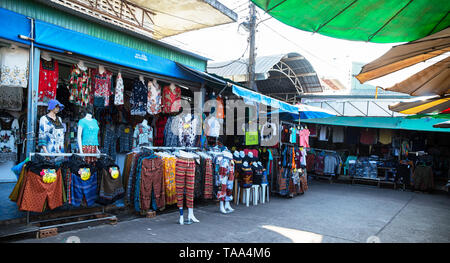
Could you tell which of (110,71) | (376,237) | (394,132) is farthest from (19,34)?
(394,132)

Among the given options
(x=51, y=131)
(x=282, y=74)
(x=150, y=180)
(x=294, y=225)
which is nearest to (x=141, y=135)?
(x=150, y=180)

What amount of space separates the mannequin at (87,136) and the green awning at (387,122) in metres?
10.4

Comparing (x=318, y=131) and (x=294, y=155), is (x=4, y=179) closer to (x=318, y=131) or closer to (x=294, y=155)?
(x=294, y=155)

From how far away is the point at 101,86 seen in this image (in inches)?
236

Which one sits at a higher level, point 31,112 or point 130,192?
point 31,112

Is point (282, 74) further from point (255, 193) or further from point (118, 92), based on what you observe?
point (118, 92)

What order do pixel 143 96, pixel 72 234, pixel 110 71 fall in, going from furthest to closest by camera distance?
pixel 143 96 → pixel 110 71 → pixel 72 234

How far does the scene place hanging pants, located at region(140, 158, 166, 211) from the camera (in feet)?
18.5

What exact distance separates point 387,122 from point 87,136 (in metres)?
11.8

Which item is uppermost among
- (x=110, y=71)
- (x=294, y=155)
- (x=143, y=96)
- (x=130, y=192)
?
(x=110, y=71)

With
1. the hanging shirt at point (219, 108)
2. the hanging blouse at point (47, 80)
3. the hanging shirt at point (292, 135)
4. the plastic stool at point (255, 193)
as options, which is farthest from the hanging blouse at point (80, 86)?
the hanging shirt at point (292, 135)

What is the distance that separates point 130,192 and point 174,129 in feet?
6.81

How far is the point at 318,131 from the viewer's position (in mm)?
14508

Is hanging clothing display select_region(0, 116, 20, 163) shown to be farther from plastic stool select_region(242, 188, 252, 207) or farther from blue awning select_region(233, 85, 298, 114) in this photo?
plastic stool select_region(242, 188, 252, 207)
